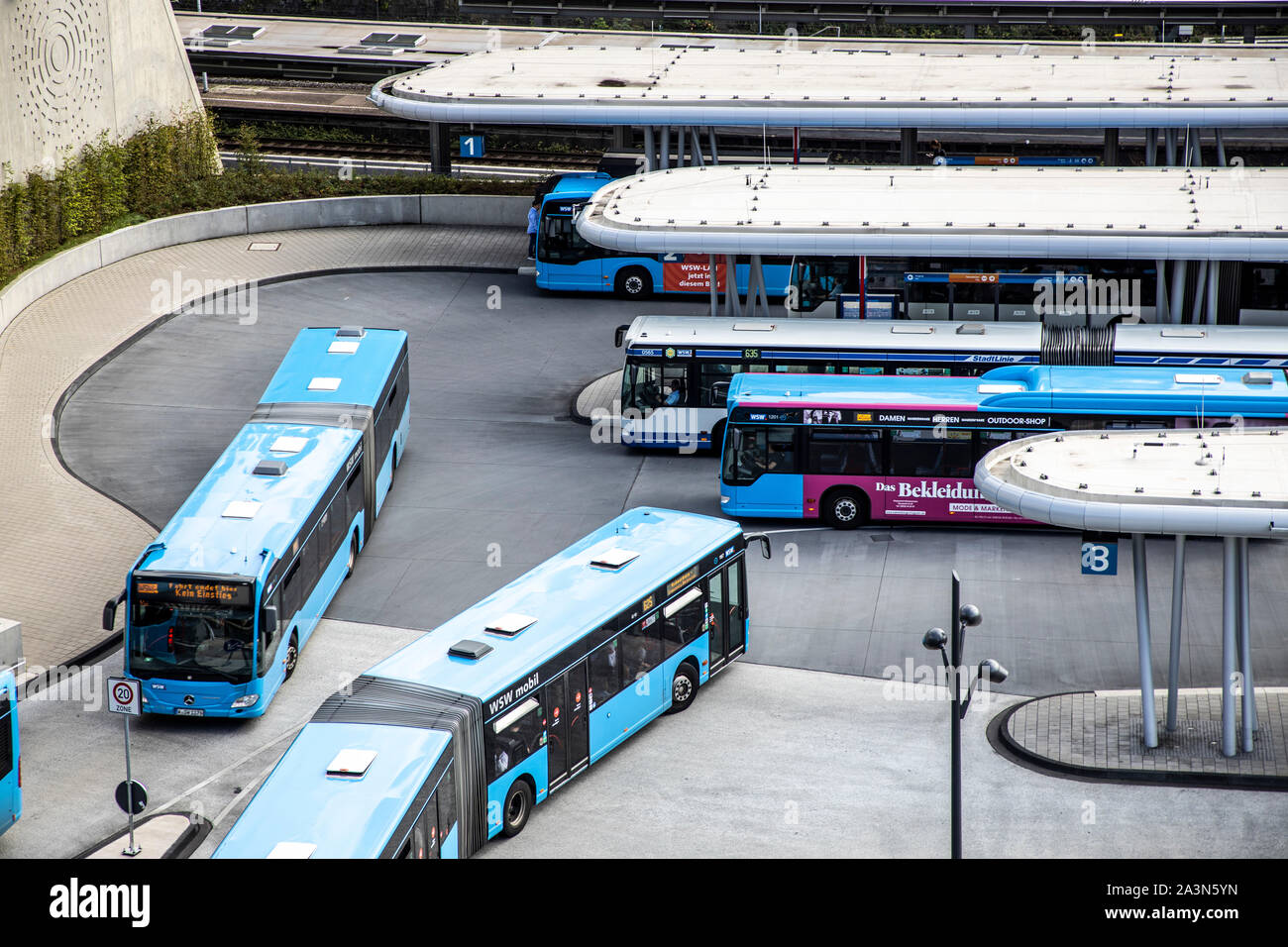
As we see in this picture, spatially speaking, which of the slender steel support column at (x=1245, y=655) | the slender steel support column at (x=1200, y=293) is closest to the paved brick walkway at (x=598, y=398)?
the slender steel support column at (x=1200, y=293)

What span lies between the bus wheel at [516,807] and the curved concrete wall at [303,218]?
26.5m

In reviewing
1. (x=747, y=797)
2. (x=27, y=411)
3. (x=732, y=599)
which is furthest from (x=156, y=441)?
(x=747, y=797)

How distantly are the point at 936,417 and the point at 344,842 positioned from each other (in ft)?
52.5

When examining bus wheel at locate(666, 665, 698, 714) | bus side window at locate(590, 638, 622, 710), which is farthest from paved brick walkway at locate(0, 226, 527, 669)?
bus wheel at locate(666, 665, 698, 714)

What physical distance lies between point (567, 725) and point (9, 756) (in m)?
6.72

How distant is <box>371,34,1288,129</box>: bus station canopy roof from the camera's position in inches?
1577

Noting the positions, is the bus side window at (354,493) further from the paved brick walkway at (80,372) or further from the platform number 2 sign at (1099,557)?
the platform number 2 sign at (1099,557)

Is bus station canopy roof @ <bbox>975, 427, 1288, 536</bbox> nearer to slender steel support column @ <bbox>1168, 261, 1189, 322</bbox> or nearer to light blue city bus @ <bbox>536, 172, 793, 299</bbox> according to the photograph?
slender steel support column @ <bbox>1168, 261, 1189, 322</bbox>

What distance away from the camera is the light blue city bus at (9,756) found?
62.3 ft

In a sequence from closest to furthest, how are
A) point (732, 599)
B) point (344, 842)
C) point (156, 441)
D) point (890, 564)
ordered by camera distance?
point (344, 842)
point (732, 599)
point (890, 564)
point (156, 441)

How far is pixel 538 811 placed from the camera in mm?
20891

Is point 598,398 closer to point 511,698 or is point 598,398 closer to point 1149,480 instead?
point 511,698

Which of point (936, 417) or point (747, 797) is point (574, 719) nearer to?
point (747, 797)

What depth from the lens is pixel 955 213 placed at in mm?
35062
